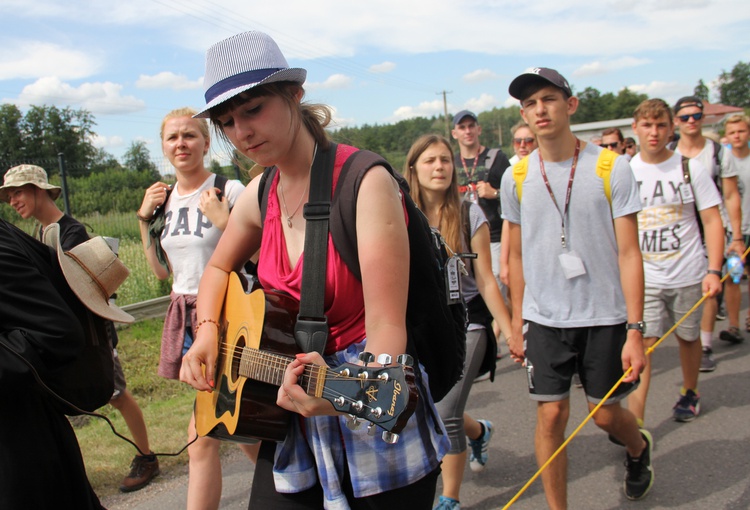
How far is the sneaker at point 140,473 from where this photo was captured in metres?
4.02

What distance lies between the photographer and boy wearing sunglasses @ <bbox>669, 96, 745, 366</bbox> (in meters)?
5.79

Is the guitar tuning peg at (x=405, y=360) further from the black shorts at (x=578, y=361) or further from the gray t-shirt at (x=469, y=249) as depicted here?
the gray t-shirt at (x=469, y=249)

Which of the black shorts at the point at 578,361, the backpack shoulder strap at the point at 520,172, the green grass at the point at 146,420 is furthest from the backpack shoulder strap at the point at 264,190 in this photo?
the green grass at the point at 146,420

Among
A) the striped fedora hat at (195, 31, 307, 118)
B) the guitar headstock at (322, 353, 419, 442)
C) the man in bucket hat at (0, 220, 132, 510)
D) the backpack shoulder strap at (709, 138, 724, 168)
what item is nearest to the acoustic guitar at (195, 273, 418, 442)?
the guitar headstock at (322, 353, 419, 442)

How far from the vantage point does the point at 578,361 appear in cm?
335

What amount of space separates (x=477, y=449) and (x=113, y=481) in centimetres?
221

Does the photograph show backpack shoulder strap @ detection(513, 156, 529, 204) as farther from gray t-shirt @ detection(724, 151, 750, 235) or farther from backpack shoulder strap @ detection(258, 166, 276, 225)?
gray t-shirt @ detection(724, 151, 750, 235)

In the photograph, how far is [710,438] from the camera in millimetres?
4383

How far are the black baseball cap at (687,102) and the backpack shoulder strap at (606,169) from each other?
3203 millimetres

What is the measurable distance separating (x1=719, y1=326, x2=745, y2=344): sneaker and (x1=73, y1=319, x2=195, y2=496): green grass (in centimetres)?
498

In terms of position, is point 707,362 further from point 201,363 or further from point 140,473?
point 201,363

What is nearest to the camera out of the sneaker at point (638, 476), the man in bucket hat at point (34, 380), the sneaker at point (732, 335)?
the man in bucket hat at point (34, 380)

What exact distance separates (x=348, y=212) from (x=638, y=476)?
271 centimetres

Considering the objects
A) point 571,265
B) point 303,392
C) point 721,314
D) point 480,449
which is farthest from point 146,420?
point 721,314
